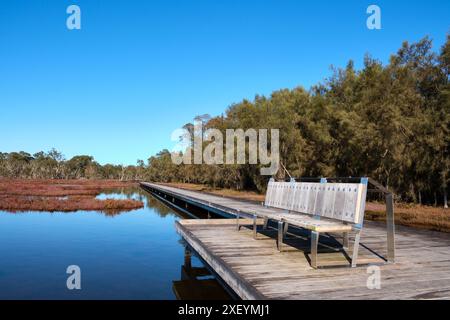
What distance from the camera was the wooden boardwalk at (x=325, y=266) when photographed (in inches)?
167

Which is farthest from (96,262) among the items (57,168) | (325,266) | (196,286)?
(57,168)

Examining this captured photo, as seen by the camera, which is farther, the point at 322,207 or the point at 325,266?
the point at 322,207

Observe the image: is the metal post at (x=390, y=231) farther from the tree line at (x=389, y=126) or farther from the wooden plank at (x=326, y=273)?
the tree line at (x=389, y=126)

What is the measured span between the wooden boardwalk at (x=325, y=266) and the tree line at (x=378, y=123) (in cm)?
1229

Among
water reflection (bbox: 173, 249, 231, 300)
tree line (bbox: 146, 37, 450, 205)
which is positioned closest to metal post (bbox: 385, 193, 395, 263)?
water reflection (bbox: 173, 249, 231, 300)

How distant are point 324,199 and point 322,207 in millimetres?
145

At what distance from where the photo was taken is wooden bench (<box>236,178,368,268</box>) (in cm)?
527

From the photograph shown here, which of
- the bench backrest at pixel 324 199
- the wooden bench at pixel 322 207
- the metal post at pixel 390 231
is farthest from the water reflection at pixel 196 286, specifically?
the metal post at pixel 390 231

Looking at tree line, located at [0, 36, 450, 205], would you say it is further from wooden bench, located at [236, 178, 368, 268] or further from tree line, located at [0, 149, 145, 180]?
tree line, located at [0, 149, 145, 180]

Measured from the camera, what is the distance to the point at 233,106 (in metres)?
40.4

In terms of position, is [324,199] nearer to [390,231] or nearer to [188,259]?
[390,231]

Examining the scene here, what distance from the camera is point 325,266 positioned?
5.40 metres
